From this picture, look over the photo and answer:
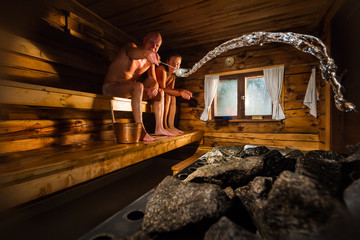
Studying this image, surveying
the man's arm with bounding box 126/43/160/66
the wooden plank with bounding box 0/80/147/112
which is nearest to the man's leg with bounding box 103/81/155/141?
the wooden plank with bounding box 0/80/147/112

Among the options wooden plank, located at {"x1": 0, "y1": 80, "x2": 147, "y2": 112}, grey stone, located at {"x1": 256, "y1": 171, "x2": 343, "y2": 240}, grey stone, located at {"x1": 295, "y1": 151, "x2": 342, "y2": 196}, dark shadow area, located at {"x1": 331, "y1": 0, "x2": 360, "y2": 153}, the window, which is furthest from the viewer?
the window

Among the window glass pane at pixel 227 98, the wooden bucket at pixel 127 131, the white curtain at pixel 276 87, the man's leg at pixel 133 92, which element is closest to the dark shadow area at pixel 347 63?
the white curtain at pixel 276 87

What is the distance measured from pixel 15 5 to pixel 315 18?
5.51 metres

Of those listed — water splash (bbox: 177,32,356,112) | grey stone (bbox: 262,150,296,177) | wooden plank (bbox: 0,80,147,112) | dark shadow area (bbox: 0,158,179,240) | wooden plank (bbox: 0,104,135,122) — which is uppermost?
water splash (bbox: 177,32,356,112)

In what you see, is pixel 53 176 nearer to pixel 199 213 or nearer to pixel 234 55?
pixel 199 213

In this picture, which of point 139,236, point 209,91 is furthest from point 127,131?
point 209,91

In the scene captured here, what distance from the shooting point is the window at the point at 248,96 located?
443 centimetres

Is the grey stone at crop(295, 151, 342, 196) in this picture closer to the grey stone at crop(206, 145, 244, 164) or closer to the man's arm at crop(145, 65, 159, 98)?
the grey stone at crop(206, 145, 244, 164)

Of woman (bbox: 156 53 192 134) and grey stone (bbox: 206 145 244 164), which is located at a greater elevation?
woman (bbox: 156 53 192 134)

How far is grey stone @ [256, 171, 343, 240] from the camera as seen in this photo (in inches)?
21.6

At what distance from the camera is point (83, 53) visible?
9.32 ft

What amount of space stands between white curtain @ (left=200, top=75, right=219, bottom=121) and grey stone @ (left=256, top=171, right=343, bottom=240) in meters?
4.25

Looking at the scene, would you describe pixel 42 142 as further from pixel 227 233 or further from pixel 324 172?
pixel 324 172

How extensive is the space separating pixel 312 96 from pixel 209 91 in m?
2.62
